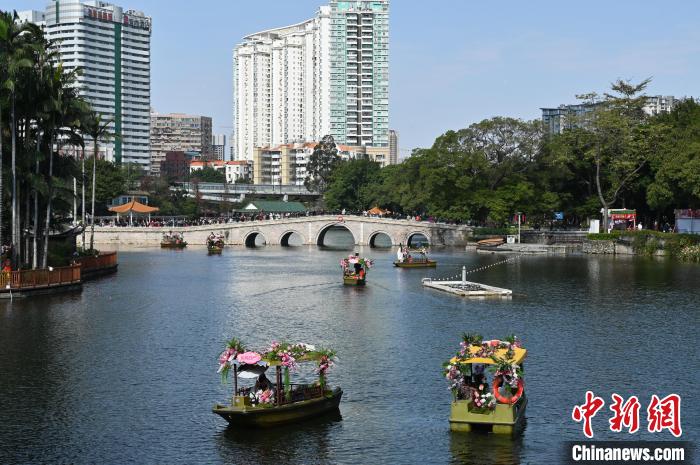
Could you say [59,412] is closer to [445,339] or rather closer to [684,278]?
[445,339]

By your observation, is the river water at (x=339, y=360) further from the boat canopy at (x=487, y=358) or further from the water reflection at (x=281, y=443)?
the boat canopy at (x=487, y=358)

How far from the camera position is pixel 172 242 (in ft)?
417

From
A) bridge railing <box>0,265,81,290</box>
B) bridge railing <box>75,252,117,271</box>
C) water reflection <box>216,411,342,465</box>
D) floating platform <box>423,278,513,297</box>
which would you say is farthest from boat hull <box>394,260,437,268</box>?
water reflection <box>216,411,342,465</box>

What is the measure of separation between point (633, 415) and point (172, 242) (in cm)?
10350

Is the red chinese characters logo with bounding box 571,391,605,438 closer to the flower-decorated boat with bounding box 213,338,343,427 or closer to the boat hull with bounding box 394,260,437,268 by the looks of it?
the flower-decorated boat with bounding box 213,338,343,427

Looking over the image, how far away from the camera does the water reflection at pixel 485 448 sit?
26.1 metres

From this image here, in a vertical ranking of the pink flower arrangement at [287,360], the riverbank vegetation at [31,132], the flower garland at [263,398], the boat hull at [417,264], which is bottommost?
the flower garland at [263,398]

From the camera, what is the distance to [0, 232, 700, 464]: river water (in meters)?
27.5

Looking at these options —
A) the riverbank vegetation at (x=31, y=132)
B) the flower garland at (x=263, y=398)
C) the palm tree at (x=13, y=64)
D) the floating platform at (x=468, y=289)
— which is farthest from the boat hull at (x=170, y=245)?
the flower garland at (x=263, y=398)

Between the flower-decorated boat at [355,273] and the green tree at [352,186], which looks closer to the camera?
the flower-decorated boat at [355,273]

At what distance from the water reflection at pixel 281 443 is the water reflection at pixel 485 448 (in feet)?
12.0

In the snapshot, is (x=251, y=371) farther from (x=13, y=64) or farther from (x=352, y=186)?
(x=352, y=186)

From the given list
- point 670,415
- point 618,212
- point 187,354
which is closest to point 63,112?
point 187,354

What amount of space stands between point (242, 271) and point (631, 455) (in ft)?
200
